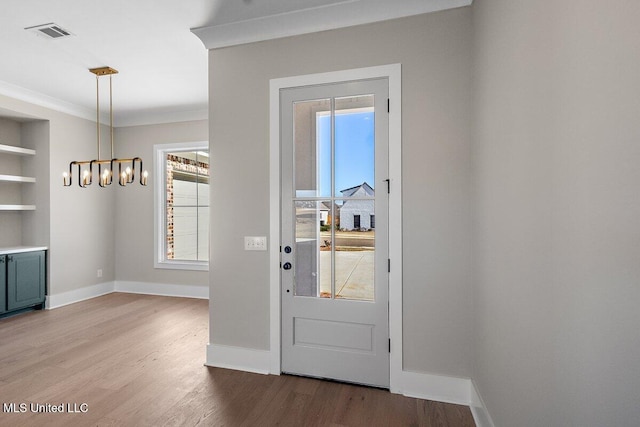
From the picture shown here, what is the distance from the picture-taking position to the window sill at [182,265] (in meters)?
5.18

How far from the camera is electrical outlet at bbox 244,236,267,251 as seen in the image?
2729 mm

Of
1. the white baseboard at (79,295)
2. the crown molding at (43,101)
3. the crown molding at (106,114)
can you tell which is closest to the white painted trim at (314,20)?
the crown molding at (106,114)

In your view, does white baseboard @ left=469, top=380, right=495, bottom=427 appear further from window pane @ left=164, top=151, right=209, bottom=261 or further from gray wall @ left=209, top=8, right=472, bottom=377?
window pane @ left=164, top=151, right=209, bottom=261

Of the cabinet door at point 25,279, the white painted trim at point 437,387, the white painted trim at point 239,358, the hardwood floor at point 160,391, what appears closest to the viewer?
the hardwood floor at point 160,391

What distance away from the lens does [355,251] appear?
254 centimetres

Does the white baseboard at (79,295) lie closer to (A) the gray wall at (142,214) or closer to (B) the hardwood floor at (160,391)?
(A) the gray wall at (142,214)

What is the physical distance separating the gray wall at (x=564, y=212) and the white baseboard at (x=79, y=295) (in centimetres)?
545

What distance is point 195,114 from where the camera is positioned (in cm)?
516

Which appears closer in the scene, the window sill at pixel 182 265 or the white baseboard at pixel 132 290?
the white baseboard at pixel 132 290

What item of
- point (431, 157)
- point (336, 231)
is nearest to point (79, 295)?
point (336, 231)

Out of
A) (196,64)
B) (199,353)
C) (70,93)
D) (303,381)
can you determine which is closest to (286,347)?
(303,381)

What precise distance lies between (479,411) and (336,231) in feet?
4.84

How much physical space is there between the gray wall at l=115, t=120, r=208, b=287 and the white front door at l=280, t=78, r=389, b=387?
9.93 feet

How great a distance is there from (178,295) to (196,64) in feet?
11.4
